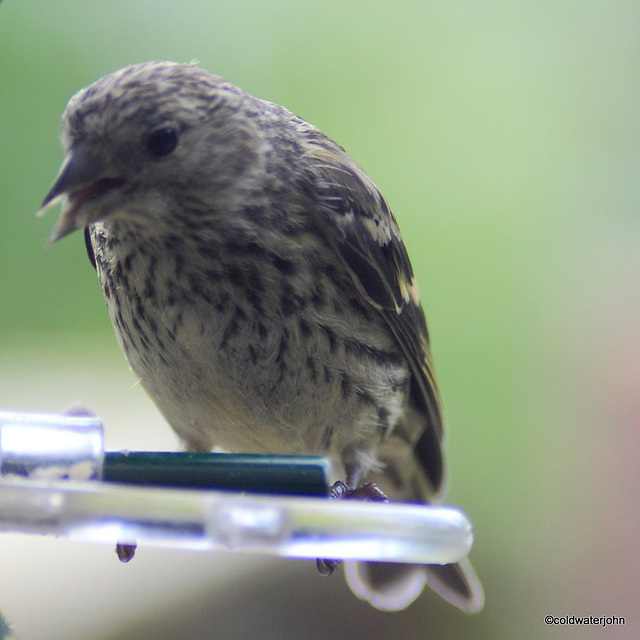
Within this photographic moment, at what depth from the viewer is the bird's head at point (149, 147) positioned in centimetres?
122

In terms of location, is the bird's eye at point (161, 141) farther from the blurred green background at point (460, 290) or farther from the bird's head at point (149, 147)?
the blurred green background at point (460, 290)

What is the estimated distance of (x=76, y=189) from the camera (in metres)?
1.20

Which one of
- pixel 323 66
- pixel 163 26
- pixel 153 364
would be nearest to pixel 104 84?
pixel 153 364

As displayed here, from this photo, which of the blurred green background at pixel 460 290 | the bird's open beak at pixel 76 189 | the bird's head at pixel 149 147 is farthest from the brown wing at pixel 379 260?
the blurred green background at pixel 460 290

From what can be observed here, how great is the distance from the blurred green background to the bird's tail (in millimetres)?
840

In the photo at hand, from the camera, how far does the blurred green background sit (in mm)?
2779

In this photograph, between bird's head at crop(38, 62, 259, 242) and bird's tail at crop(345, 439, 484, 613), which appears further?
bird's tail at crop(345, 439, 484, 613)

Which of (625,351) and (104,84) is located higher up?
(104,84)

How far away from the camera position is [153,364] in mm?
1528

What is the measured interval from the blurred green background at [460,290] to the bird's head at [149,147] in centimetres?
103

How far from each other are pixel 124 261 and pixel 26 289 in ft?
4.01

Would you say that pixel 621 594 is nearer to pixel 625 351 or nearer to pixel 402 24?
pixel 625 351

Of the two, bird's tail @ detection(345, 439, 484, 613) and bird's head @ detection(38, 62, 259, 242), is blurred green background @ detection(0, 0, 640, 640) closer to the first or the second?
bird's tail @ detection(345, 439, 484, 613)

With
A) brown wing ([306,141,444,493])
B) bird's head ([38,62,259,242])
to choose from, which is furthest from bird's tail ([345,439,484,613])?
bird's head ([38,62,259,242])
